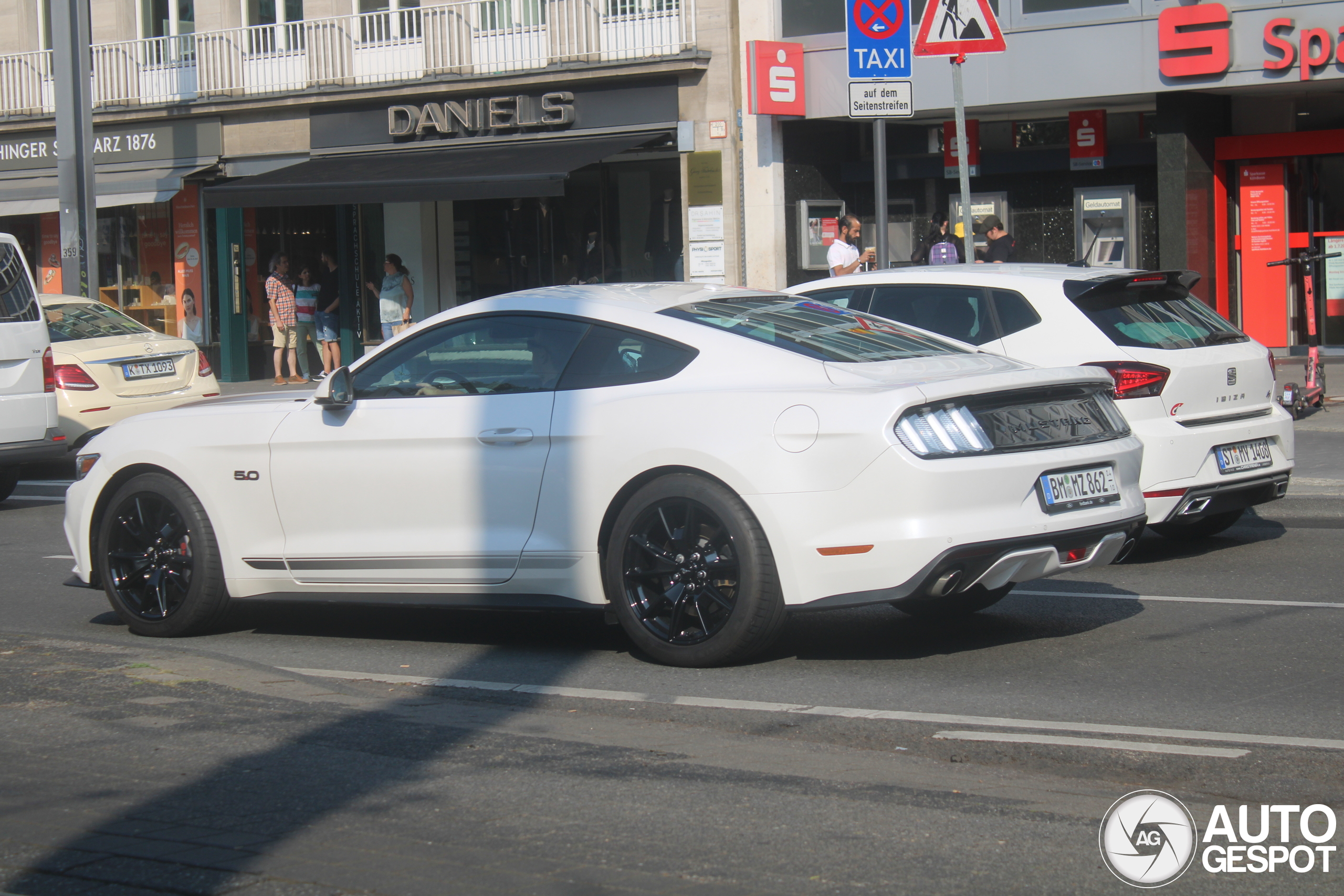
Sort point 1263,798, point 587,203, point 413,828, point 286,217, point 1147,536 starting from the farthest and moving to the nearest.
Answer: point 286,217 → point 587,203 → point 1147,536 → point 1263,798 → point 413,828

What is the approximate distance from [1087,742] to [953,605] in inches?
84.5

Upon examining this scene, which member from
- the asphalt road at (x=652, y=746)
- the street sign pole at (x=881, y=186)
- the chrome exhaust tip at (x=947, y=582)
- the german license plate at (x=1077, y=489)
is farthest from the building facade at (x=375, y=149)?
the chrome exhaust tip at (x=947, y=582)

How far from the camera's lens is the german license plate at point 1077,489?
5.77m

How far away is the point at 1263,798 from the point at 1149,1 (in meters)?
15.8

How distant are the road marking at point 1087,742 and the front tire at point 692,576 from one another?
972 mm

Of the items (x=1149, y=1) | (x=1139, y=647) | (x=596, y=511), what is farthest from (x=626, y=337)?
(x=1149, y=1)

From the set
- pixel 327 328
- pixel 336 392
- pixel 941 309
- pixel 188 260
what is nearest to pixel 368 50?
pixel 327 328

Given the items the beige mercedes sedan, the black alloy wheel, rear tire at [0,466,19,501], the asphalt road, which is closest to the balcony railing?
the beige mercedes sedan

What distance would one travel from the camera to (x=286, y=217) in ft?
82.1

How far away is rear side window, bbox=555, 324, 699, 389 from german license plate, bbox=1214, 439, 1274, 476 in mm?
3368

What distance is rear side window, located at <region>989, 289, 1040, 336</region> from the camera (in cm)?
828

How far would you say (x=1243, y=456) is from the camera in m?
8.12

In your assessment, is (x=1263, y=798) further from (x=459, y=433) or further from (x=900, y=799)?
(x=459, y=433)

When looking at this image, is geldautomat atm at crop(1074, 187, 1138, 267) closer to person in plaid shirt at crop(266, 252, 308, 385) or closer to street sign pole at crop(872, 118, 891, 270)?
street sign pole at crop(872, 118, 891, 270)
